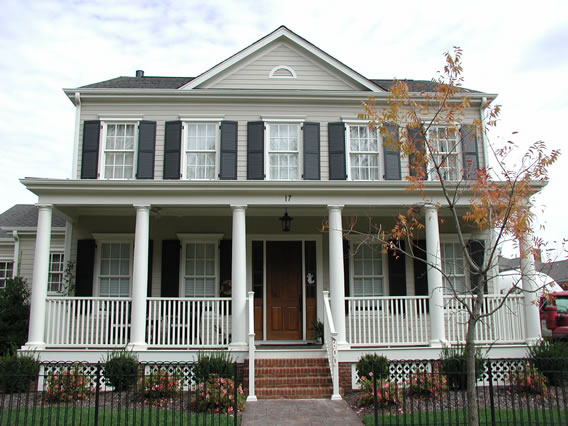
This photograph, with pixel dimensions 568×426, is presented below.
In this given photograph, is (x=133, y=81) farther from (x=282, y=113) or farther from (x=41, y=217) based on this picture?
(x=41, y=217)

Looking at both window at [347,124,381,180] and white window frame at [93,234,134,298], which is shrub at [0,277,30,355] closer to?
white window frame at [93,234,134,298]

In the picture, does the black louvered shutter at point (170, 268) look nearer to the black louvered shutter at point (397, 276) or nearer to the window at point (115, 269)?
the window at point (115, 269)

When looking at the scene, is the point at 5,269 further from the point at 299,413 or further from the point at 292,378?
the point at 299,413

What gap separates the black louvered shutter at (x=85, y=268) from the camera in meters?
12.9

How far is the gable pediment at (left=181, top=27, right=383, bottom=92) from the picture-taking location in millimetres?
13781

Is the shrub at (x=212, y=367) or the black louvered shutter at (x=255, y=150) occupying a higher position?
the black louvered shutter at (x=255, y=150)

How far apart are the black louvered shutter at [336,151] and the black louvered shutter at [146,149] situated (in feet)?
14.7

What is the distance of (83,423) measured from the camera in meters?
7.86

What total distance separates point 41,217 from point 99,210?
161 centimetres

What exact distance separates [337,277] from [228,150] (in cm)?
443

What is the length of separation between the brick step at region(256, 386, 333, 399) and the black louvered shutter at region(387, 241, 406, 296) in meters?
4.08

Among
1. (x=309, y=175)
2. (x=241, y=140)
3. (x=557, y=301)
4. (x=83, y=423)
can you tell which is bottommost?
(x=83, y=423)

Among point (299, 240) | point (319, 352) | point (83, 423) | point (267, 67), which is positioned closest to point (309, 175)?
point (299, 240)

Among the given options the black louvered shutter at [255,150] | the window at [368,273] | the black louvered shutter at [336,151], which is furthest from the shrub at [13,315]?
the black louvered shutter at [336,151]
